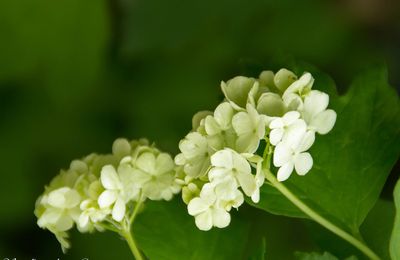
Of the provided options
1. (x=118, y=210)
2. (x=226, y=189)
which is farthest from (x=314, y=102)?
(x=118, y=210)

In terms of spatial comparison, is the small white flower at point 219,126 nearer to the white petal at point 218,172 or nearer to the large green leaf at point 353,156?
the white petal at point 218,172

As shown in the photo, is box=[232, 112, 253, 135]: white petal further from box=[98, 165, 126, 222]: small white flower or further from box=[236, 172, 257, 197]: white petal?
box=[98, 165, 126, 222]: small white flower

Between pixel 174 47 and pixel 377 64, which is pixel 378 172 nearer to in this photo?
pixel 377 64

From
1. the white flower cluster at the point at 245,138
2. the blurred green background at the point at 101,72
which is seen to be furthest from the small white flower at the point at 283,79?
the blurred green background at the point at 101,72

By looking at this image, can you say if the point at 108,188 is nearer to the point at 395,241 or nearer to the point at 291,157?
the point at 291,157

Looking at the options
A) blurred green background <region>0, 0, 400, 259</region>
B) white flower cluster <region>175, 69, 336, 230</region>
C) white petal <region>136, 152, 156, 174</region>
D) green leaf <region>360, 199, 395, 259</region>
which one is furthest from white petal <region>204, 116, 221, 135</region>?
blurred green background <region>0, 0, 400, 259</region>
